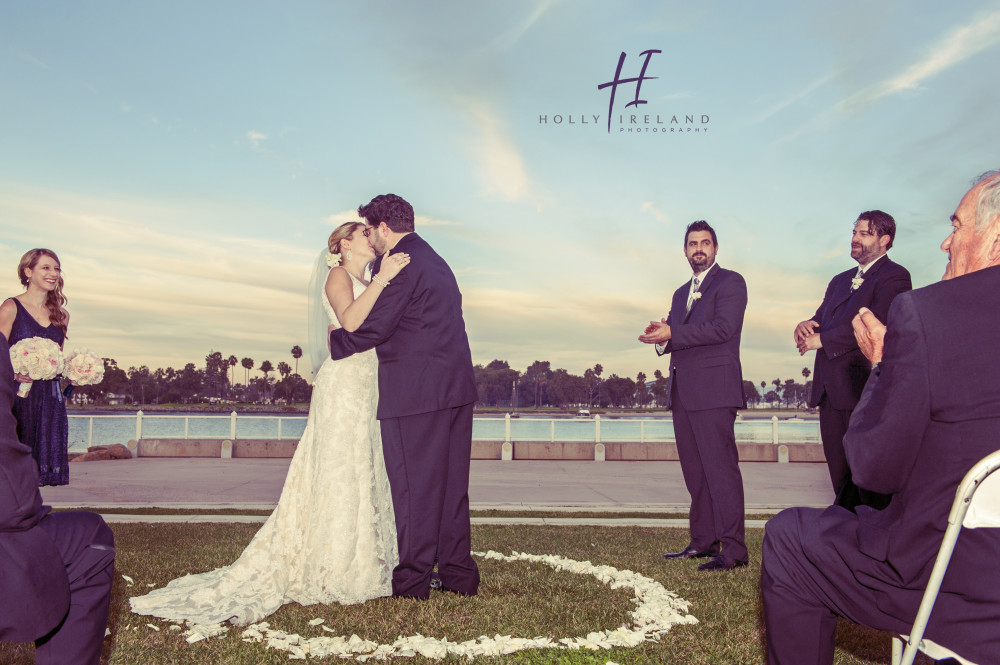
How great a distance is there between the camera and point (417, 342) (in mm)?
4488

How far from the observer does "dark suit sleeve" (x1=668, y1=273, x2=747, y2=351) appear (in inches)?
223

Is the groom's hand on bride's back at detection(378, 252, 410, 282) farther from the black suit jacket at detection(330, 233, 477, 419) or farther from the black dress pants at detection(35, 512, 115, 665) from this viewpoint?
the black dress pants at detection(35, 512, 115, 665)

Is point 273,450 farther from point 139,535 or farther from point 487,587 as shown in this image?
point 487,587

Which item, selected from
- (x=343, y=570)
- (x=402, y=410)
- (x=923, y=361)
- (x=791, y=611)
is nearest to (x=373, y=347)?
(x=402, y=410)

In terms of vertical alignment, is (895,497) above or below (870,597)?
above

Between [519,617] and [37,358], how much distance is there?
12.2 feet

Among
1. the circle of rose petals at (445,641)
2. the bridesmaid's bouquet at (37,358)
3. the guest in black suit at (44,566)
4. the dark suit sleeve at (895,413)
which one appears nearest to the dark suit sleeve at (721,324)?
the circle of rose petals at (445,641)

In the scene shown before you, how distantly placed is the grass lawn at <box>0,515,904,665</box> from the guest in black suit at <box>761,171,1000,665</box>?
56.0 inches

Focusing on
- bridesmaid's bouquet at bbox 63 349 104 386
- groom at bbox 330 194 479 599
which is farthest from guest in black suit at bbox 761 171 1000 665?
bridesmaid's bouquet at bbox 63 349 104 386

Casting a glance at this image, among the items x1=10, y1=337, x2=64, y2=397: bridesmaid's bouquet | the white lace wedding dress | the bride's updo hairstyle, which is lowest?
the white lace wedding dress

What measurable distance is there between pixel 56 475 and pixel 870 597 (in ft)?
18.6

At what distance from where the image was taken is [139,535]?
22.6 feet

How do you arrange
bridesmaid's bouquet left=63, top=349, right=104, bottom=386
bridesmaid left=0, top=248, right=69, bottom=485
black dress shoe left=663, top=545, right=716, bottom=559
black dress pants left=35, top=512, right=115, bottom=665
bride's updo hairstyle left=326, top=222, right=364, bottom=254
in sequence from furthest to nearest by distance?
1. black dress shoe left=663, top=545, right=716, bottom=559
2. bridesmaid left=0, top=248, right=69, bottom=485
3. bridesmaid's bouquet left=63, top=349, right=104, bottom=386
4. bride's updo hairstyle left=326, top=222, right=364, bottom=254
5. black dress pants left=35, top=512, right=115, bottom=665

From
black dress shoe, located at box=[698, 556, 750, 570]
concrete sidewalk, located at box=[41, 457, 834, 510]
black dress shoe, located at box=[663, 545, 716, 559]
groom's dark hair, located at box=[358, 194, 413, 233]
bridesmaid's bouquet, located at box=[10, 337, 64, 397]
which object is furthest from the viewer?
concrete sidewalk, located at box=[41, 457, 834, 510]
